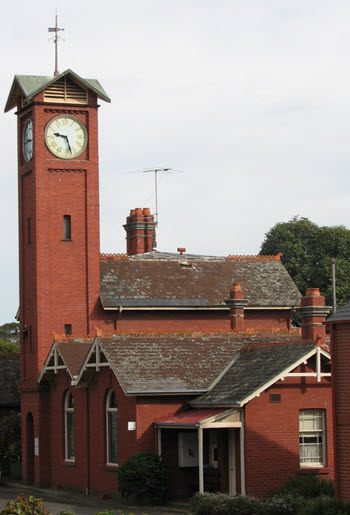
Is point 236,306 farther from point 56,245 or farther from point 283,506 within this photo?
point 283,506

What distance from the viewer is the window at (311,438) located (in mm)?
37125

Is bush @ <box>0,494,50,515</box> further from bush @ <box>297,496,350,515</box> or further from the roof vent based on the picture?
the roof vent

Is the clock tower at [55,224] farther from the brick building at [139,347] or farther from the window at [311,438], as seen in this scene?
the window at [311,438]

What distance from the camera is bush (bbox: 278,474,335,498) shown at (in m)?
32.9

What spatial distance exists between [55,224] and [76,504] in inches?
481

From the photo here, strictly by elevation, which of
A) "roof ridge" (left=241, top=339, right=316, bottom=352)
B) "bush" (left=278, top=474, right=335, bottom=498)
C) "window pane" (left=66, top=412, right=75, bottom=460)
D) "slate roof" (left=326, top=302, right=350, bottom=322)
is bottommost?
"bush" (left=278, top=474, right=335, bottom=498)

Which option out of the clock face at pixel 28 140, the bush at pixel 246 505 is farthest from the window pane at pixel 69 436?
the bush at pixel 246 505

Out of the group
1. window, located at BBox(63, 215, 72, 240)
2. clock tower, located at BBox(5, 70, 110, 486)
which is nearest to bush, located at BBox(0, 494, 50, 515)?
clock tower, located at BBox(5, 70, 110, 486)

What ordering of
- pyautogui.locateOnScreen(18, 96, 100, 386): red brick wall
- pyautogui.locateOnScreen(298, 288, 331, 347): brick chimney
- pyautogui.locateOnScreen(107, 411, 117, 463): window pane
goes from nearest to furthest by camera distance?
1. pyautogui.locateOnScreen(298, 288, 331, 347): brick chimney
2. pyautogui.locateOnScreen(107, 411, 117, 463): window pane
3. pyautogui.locateOnScreen(18, 96, 100, 386): red brick wall

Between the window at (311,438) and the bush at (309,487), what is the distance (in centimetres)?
208

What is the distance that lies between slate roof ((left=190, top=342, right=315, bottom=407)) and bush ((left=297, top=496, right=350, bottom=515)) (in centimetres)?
804

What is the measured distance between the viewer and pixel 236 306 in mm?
47219

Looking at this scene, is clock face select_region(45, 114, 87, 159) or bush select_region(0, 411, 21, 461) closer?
clock face select_region(45, 114, 87, 159)

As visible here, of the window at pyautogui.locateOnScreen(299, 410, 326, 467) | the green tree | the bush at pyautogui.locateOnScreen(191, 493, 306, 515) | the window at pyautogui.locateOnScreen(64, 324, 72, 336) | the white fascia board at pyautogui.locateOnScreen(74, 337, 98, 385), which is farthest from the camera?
the green tree
